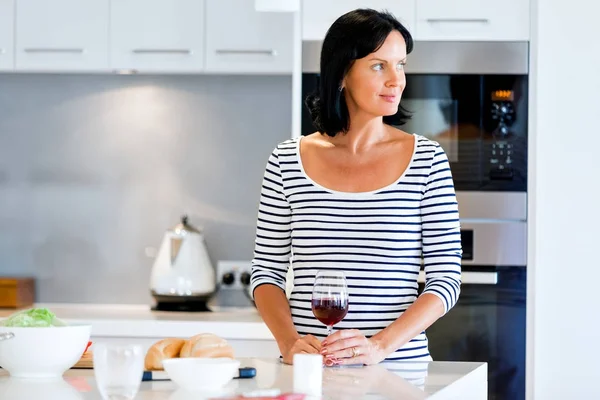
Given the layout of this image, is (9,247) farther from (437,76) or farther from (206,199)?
(437,76)

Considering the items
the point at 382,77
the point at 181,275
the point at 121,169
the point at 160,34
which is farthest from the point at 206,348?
the point at 121,169

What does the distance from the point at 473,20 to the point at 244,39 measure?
33.4 inches

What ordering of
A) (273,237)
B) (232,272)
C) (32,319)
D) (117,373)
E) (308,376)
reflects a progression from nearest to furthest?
(117,373)
(308,376)
(32,319)
(273,237)
(232,272)

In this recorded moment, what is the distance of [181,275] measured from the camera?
11.7 ft

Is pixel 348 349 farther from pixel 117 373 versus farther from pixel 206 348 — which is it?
pixel 117 373

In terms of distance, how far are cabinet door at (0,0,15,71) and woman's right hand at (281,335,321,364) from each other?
86.5 inches

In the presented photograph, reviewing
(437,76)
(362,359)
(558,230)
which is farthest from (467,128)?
(362,359)

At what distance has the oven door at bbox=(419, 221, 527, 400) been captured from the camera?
10.1 feet

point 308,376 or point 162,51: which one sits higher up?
point 162,51

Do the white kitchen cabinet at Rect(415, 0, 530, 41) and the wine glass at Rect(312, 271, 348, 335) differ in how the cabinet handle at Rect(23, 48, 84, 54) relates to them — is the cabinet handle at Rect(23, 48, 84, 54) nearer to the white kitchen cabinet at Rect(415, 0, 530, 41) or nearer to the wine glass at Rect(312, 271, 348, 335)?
the white kitchen cabinet at Rect(415, 0, 530, 41)

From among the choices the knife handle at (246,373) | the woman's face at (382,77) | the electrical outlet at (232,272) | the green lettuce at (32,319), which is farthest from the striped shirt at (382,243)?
the electrical outlet at (232,272)

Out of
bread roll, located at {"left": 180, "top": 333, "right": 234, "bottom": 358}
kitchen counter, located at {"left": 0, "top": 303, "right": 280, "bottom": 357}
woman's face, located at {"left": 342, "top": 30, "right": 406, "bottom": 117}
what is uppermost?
woman's face, located at {"left": 342, "top": 30, "right": 406, "bottom": 117}

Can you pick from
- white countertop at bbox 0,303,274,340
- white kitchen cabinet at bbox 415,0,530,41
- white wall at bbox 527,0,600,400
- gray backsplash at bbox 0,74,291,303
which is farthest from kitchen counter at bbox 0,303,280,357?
white kitchen cabinet at bbox 415,0,530,41

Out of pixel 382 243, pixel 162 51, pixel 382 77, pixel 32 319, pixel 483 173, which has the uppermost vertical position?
pixel 162 51
